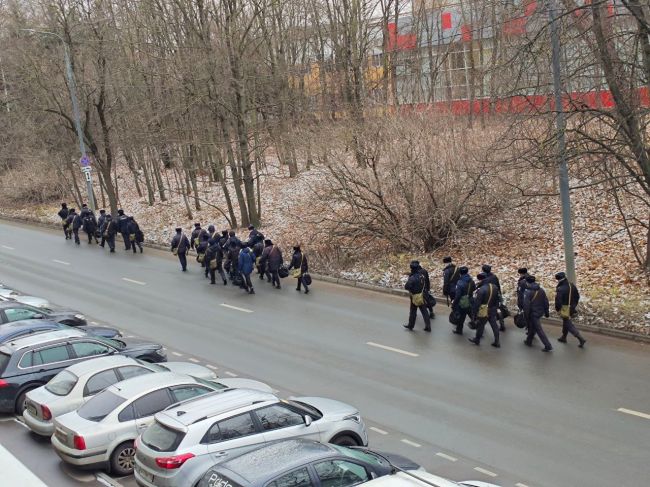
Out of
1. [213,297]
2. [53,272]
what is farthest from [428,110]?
[53,272]

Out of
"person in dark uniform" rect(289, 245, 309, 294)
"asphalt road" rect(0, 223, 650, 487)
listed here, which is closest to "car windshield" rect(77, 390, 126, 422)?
"asphalt road" rect(0, 223, 650, 487)

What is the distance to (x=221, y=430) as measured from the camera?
369 inches

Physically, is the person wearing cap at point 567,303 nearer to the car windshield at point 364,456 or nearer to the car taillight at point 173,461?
the car windshield at point 364,456

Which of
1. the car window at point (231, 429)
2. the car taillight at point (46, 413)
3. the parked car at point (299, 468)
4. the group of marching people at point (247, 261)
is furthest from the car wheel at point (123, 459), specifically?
the group of marching people at point (247, 261)

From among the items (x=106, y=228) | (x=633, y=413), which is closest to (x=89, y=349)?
(x=633, y=413)

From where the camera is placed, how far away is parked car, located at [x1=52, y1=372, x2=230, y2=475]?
10406 mm

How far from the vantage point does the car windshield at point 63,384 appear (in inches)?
464

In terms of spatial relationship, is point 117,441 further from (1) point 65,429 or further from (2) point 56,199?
(2) point 56,199

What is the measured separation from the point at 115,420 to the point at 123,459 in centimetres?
58

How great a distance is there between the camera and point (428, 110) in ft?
83.5

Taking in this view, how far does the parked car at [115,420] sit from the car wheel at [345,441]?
6.11 ft

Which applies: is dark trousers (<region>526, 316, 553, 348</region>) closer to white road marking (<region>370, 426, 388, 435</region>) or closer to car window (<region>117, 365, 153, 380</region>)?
white road marking (<region>370, 426, 388, 435</region>)

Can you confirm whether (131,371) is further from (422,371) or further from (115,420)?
(422,371)

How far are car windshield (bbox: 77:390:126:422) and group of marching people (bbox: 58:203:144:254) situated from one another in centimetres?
1849
